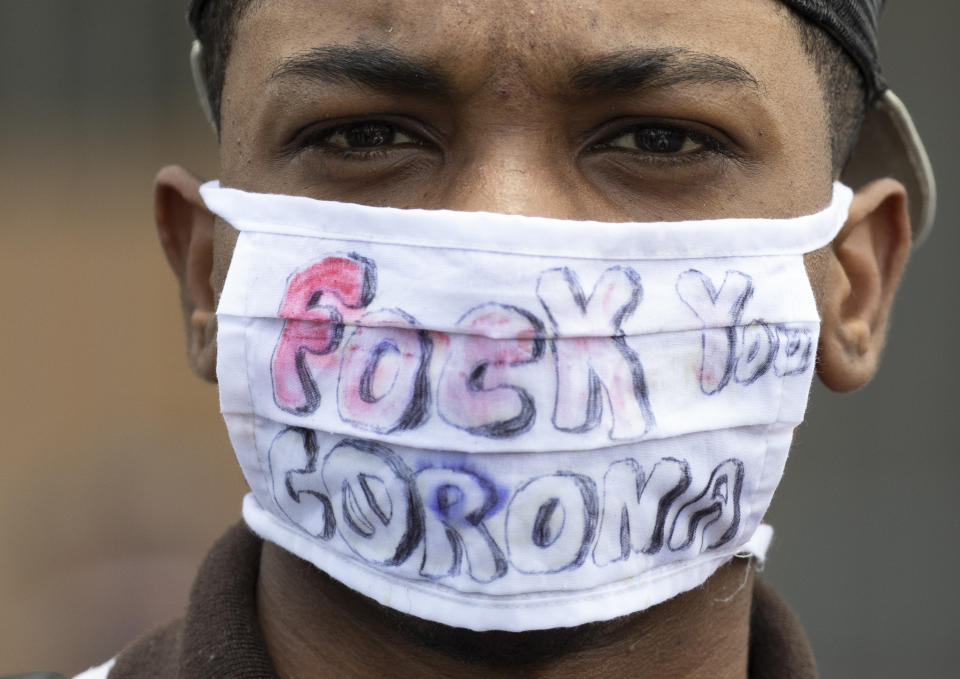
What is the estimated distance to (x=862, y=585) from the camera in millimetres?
6133

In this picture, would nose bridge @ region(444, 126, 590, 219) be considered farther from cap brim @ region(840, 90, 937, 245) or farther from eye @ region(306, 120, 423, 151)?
cap brim @ region(840, 90, 937, 245)

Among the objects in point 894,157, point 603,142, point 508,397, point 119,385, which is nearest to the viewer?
point 508,397

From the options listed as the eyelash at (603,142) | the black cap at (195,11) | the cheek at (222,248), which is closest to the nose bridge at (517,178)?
the eyelash at (603,142)

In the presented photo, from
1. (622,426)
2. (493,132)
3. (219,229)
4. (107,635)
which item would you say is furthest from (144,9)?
(622,426)

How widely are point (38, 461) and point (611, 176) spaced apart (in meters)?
3.92

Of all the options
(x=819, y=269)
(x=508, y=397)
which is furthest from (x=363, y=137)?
(x=819, y=269)

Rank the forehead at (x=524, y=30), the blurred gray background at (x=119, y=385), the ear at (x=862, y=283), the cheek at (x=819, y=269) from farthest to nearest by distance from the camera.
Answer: the blurred gray background at (x=119, y=385)
the ear at (x=862, y=283)
the cheek at (x=819, y=269)
the forehead at (x=524, y=30)

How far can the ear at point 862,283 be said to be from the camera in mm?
2605

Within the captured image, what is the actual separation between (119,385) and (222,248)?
3.36 metres

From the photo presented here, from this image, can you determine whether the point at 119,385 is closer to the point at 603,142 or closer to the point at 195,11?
the point at 195,11

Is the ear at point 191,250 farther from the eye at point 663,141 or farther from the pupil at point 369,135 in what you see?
the eye at point 663,141

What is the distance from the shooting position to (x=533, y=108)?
2.16 metres

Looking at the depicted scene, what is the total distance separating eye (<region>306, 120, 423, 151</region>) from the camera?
2.30m

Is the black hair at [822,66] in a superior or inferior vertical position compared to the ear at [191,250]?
superior
